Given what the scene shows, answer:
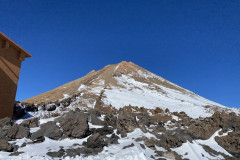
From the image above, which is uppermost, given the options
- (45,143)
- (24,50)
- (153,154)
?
(24,50)

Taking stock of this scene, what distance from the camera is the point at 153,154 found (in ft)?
23.6

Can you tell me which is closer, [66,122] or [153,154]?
[153,154]

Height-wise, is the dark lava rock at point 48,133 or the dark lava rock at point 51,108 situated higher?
the dark lava rock at point 51,108

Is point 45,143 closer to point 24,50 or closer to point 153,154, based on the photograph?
point 153,154

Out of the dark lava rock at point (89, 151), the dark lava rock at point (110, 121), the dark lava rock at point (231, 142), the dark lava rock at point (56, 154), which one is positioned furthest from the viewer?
the dark lava rock at point (110, 121)

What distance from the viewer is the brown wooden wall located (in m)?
12.2

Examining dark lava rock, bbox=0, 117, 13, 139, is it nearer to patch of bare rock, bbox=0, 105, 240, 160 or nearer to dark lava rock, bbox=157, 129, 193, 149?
patch of bare rock, bbox=0, 105, 240, 160

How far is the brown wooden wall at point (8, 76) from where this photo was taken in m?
12.2

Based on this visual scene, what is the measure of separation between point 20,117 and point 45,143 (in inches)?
324

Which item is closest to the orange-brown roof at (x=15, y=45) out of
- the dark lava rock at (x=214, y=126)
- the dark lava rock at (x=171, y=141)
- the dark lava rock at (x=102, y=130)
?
the dark lava rock at (x=102, y=130)

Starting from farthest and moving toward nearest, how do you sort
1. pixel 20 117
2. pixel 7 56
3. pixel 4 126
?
pixel 20 117
pixel 7 56
pixel 4 126

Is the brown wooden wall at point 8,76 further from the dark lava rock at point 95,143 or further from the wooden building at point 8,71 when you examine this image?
the dark lava rock at point 95,143

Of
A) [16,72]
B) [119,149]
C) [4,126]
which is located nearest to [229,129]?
[119,149]

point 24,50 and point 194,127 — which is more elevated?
point 24,50
